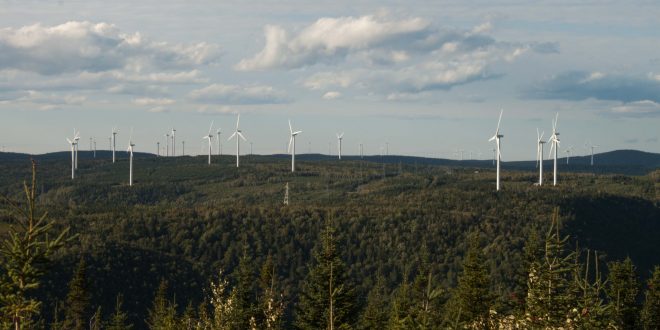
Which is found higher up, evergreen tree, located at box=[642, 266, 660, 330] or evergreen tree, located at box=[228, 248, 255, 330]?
evergreen tree, located at box=[228, 248, 255, 330]

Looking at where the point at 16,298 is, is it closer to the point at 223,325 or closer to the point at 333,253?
the point at 223,325

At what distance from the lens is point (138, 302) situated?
190625mm

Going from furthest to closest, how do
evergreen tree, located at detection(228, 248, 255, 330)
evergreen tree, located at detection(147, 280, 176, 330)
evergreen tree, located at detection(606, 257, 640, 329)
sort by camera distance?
evergreen tree, located at detection(606, 257, 640, 329), evergreen tree, located at detection(228, 248, 255, 330), evergreen tree, located at detection(147, 280, 176, 330)

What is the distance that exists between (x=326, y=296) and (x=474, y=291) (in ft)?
60.3

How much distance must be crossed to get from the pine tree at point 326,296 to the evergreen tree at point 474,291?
48.7 ft

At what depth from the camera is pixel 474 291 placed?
7712 centimetres

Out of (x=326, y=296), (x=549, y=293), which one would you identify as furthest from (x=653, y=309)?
(x=549, y=293)

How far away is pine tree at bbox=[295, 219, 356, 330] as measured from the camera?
60688mm

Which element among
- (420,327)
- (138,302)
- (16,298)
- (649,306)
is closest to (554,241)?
(420,327)

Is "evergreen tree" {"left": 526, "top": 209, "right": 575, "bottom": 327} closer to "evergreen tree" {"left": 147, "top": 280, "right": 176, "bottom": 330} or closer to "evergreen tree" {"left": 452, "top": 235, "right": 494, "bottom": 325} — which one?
"evergreen tree" {"left": 147, "top": 280, "right": 176, "bottom": 330}

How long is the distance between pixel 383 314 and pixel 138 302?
4428 inches

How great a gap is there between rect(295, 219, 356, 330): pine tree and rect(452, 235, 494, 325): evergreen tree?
584 inches

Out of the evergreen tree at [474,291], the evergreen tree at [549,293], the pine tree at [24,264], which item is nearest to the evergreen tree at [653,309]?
the evergreen tree at [474,291]

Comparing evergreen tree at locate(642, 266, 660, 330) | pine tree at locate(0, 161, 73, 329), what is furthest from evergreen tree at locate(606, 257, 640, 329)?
pine tree at locate(0, 161, 73, 329)
